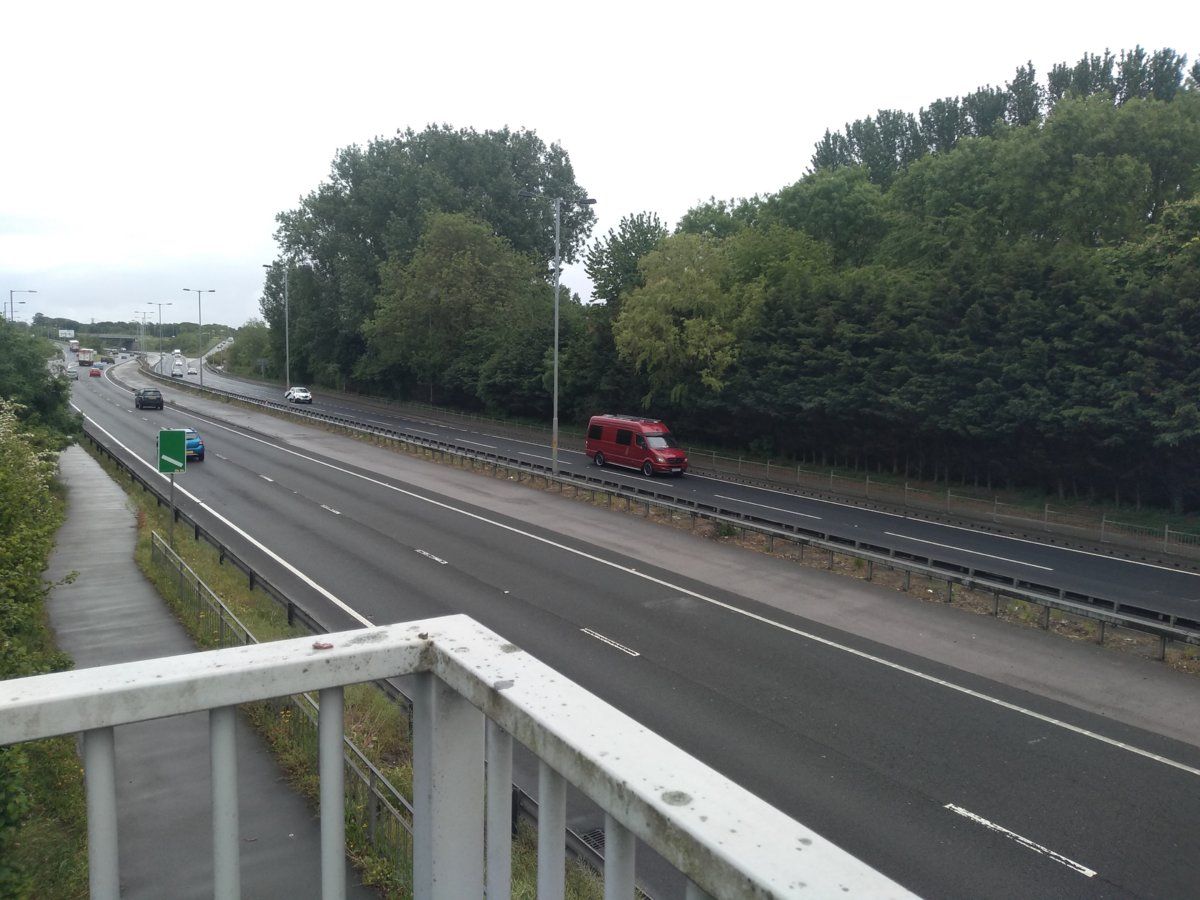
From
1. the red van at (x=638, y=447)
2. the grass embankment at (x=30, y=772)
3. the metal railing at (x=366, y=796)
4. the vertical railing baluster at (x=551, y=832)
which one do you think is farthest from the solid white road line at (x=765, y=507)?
the vertical railing baluster at (x=551, y=832)

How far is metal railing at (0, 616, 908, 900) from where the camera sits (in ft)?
5.67

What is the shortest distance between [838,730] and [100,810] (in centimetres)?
1113

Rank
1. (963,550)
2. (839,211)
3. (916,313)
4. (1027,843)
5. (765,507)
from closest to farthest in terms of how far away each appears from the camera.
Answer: (1027,843) → (963,550) → (765,507) → (916,313) → (839,211)

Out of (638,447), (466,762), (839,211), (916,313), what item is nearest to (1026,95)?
(839,211)

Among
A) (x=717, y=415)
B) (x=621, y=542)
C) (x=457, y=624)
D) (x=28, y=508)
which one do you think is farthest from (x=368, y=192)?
(x=457, y=624)

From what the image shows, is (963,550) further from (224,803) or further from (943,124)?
(943,124)

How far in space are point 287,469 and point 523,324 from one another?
91.3ft

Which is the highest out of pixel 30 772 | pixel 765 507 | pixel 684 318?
pixel 684 318

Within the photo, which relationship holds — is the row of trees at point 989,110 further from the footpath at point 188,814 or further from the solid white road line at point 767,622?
the footpath at point 188,814

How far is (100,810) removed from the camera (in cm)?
214

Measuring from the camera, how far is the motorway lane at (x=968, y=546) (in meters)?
22.2

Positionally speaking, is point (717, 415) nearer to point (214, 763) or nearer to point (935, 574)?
point (935, 574)

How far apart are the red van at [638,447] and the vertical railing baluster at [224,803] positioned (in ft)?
121

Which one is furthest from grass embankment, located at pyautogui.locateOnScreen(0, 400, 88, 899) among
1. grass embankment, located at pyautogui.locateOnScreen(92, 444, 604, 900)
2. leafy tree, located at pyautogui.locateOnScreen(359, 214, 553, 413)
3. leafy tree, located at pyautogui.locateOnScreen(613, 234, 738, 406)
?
leafy tree, located at pyautogui.locateOnScreen(359, 214, 553, 413)
